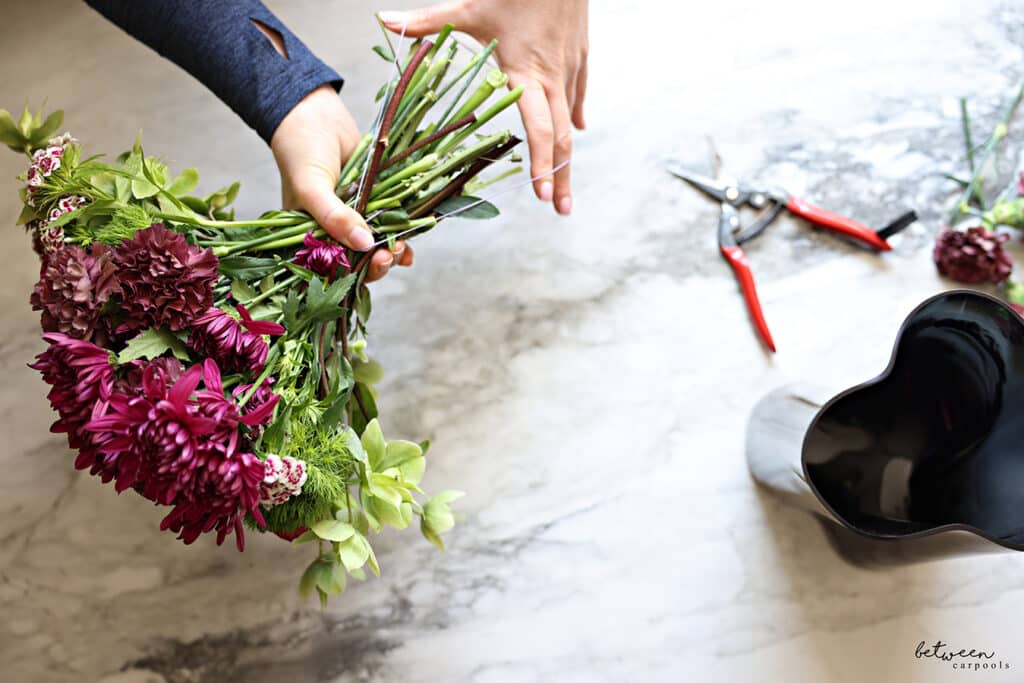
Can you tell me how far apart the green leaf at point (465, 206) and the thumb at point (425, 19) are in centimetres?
17

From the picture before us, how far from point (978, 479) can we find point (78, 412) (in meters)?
0.79

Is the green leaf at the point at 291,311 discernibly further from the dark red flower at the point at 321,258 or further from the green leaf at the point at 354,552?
the green leaf at the point at 354,552

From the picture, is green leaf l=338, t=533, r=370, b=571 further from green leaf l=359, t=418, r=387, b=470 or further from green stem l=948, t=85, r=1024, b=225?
green stem l=948, t=85, r=1024, b=225

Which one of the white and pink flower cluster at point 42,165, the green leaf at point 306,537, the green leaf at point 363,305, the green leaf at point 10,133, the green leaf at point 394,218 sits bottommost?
the green leaf at point 306,537

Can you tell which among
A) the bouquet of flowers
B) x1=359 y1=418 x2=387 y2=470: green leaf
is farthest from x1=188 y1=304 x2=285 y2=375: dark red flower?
x1=359 y1=418 x2=387 y2=470: green leaf

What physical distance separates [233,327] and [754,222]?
0.60 meters

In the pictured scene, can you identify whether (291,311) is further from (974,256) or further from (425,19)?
(974,256)

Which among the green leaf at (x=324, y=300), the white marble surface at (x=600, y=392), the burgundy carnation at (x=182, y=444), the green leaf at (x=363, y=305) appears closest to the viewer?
the burgundy carnation at (x=182, y=444)

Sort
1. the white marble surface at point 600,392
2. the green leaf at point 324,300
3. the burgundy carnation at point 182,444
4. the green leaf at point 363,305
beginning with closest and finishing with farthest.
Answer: the burgundy carnation at point 182,444
the green leaf at point 324,300
the green leaf at point 363,305
the white marble surface at point 600,392

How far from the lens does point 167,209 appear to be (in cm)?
60

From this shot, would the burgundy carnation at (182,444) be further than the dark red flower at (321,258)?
No

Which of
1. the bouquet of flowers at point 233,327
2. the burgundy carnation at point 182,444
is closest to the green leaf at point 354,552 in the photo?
the bouquet of flowers at point 233,327

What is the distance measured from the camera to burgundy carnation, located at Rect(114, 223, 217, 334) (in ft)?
1.66

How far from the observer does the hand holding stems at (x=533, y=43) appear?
715mm
